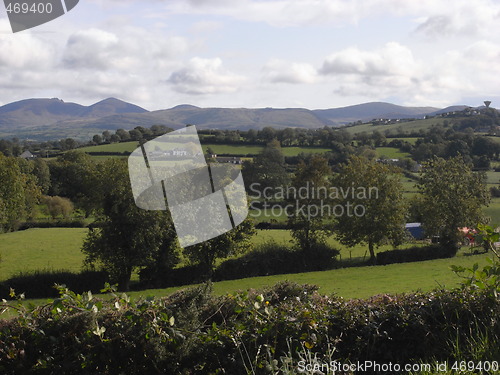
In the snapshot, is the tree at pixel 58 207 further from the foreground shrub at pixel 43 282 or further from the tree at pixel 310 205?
the tree at pixel 310 205

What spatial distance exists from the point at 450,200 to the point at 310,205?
1293cm

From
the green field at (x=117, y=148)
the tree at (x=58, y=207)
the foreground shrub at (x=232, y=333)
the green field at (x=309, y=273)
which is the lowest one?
the green field at (x=309, y=273)

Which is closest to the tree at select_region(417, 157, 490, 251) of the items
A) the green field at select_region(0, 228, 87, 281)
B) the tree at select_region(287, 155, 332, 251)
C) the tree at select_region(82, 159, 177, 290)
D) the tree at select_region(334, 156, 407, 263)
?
the tree at select_region(334, 156, 407, 263)

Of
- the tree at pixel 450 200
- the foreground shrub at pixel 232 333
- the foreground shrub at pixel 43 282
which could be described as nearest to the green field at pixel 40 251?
the foreground shrub at pixel 43 282

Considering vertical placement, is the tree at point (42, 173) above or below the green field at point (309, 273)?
above

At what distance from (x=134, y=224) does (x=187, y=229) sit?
3.54m

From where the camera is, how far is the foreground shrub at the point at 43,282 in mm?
28875

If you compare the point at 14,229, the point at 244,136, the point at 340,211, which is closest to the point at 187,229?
the point at 340,211

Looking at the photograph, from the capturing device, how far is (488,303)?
18.4 ft

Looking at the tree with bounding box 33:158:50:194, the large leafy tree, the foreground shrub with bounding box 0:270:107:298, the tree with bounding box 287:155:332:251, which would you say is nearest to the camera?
the foreground shrub with bounding box 0:270:107:298

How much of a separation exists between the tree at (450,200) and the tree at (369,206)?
4082mm

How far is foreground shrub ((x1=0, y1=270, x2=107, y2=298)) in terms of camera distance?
28875 millimetres

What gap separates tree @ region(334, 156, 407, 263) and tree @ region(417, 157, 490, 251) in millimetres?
4082

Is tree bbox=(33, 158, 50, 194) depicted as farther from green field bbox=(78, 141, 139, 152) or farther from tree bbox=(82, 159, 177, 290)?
tree bbox=(82, 159, 177, 290)
